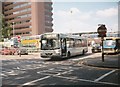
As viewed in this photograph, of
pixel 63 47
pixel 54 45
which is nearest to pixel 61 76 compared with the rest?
pixel 54 45

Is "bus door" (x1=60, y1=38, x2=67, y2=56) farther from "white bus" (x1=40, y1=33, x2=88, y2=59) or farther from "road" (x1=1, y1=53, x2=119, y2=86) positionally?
"road" (x1=1, y1=53, x2=119, y2=86)

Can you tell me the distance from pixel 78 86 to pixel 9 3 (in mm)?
150888

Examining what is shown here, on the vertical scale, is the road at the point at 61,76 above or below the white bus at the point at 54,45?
A: below

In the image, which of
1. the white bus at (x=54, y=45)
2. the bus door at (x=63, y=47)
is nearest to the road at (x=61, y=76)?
the white bus at (x=54, y=45)

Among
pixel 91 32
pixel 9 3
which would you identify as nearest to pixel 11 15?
pixel 9 3

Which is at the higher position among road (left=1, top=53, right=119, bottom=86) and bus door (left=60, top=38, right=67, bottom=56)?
bus door (left=60, top=38, right=67, bottom=56)

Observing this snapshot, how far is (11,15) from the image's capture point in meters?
152

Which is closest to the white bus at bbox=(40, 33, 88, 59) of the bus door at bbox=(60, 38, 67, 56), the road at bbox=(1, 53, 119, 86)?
the bus door at bbox=(60, 38, 67, 56)

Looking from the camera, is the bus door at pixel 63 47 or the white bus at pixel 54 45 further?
the bus door at pixel 63 47

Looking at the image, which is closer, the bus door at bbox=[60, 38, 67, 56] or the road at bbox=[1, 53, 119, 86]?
the road at bbox=[1, 53, 119, 86]

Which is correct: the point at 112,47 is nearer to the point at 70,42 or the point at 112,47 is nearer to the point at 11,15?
the point at 70,42

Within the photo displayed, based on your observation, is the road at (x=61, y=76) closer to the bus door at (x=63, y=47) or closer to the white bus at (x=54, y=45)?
the white bus at (x=54, y=45)

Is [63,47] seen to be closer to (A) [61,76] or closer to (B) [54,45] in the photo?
(B) [54,45]

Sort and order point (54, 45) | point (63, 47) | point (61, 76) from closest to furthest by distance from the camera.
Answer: point (61, 76) → point (54, 45) → point (63, 47)
